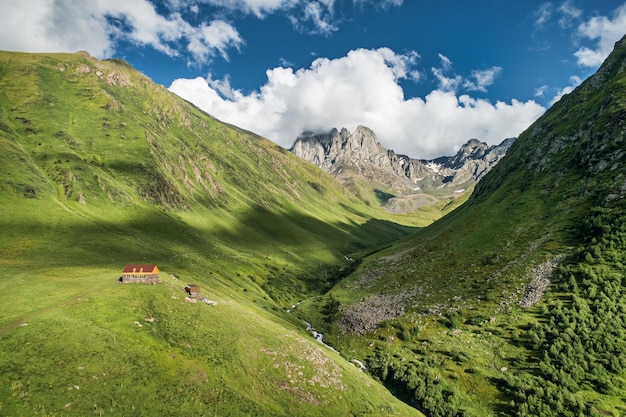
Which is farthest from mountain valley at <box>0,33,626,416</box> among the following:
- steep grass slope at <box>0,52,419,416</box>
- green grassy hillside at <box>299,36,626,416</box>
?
green grassy hillside at <box>299,36,626,416</box>

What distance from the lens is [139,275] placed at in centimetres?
5838

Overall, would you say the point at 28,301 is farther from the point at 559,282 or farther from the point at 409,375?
the point at 559,282

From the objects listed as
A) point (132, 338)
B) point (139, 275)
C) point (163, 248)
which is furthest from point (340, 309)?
point (132, 338)

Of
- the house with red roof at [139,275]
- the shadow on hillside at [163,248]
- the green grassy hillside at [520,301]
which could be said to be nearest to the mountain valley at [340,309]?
the green grassy hillside at [520,301]

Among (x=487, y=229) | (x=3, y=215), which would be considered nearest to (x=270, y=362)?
(x=487, y=229)

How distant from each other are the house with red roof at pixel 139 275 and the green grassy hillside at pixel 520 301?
147ft

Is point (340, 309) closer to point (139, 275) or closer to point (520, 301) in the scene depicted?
point (520, 301)

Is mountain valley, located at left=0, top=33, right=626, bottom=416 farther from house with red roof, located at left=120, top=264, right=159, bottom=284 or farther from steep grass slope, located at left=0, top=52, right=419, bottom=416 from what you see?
house with red roof, located at left=120, top=264, right=159, bottom=284

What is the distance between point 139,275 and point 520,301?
75.4m

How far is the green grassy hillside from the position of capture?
5231cm

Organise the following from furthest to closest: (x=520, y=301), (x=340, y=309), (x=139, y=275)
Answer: (x=340, y=309) < (x=520, y=301) < (x=139, y=275)

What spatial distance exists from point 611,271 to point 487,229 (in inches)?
1761

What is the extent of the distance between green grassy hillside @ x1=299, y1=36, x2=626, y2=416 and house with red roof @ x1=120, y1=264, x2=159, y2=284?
147ft

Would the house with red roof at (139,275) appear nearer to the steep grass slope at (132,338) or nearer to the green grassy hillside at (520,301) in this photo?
the steep grass slope at (132,338)
